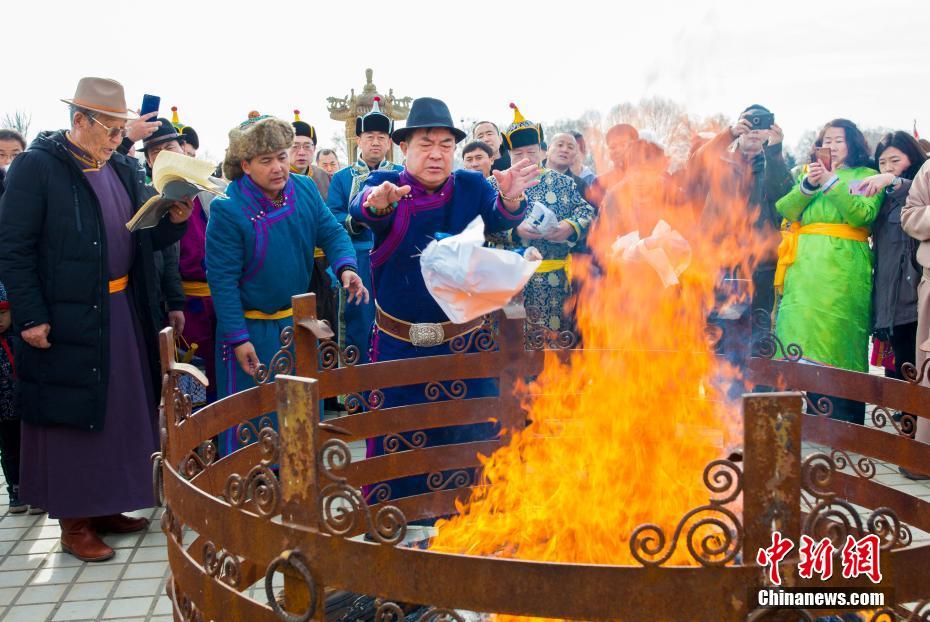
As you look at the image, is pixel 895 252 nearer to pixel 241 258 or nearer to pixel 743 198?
pixel 743 198

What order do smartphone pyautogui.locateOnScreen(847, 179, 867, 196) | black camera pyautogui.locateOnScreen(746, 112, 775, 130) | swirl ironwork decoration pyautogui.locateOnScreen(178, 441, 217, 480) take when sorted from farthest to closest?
smartphone pyautogui.locateOnScreen(847, 179, 867, 196), black camera pyautogui.locateOnScreen(746, 112, 775, 130), swirl ironwork decoration pyautogui.locateOnScreen(178, 441, 217, 480)

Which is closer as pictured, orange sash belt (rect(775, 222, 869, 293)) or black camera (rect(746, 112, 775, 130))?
black camera (rect(746, 112, 775, 130))

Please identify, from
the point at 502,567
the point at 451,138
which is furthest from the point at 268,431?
the point at 451,138

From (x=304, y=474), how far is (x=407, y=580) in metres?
0.36

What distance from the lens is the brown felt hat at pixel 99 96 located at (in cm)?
435

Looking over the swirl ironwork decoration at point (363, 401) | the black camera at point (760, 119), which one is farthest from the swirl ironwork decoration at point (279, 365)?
the black camera at point (760, 119)

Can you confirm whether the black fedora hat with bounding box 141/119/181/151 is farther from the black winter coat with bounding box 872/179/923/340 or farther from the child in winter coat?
the black winter coat with bounding box 872/179/923/340

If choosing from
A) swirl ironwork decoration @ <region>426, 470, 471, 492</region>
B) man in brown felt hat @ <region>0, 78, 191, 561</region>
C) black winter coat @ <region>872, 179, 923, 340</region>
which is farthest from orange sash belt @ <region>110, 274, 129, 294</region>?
black winter coat @ <region>872, 179, 923, 340</region>

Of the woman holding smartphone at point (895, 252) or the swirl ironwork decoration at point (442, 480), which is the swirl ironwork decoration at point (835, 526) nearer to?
the swirl ironwork decoration at point (442, 480)

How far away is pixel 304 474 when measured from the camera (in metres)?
1.98

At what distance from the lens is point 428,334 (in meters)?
4.09

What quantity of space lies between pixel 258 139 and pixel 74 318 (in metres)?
1.42

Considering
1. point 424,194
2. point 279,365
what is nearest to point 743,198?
point 424,194

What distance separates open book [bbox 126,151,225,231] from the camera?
4016 millimetres
